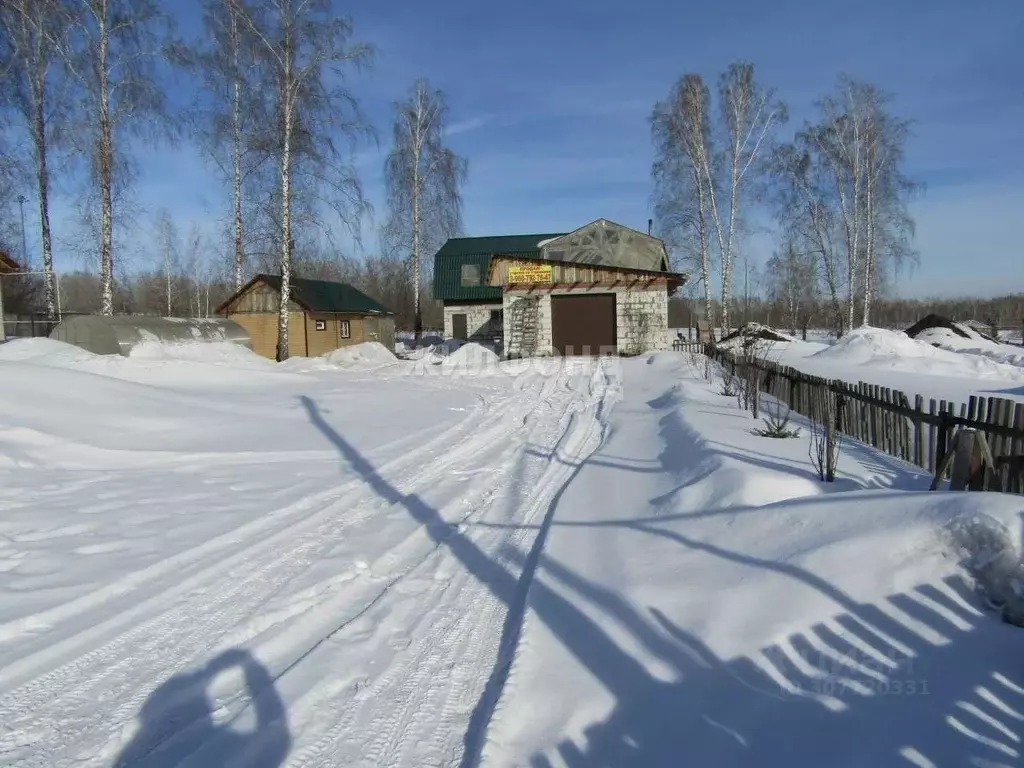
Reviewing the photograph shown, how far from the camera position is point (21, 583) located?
4.11m

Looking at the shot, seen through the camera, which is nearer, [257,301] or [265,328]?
[257,301]

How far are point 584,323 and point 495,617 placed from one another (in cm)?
2156

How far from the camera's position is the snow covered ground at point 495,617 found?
2736mm

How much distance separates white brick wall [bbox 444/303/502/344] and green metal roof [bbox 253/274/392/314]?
6.39 m

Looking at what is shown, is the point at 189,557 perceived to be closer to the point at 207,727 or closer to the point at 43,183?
the point at 207,727

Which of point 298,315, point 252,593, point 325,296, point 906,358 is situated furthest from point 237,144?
point 906,358

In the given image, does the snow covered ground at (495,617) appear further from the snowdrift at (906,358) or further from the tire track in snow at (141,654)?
the snowdrift at (906,358)

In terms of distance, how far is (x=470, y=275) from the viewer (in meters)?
38.6

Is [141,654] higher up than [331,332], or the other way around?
[331,332]

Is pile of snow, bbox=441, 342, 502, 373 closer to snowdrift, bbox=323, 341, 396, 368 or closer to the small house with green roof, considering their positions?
the small house with green roof

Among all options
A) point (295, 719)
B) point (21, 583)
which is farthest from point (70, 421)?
point (295, 719)

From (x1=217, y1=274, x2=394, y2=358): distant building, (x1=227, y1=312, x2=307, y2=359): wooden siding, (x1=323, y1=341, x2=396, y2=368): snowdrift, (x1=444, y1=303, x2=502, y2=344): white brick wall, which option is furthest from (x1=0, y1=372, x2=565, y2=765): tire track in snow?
(x1=444, y1=303, x2=502, y2=344): white brick wall

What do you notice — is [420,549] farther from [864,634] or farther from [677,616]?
[864,634]

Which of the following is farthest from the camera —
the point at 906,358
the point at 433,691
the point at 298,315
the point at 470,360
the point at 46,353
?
the point at 298,315
